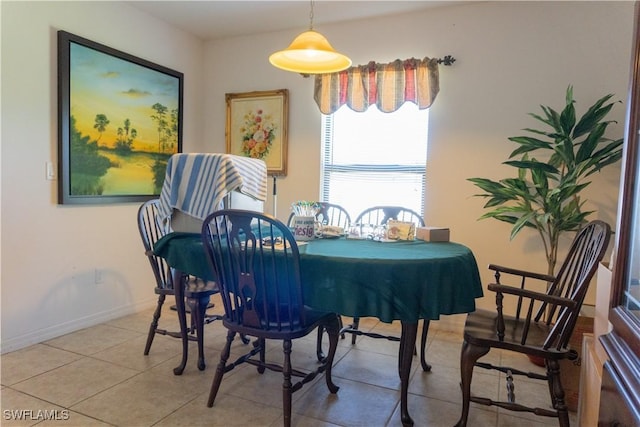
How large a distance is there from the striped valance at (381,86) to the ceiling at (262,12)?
0.42 m

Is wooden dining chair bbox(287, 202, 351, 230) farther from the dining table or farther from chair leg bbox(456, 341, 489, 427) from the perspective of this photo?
chair leg bbox(456, 341, 489, 427)

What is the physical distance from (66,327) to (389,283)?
2578 millimetres

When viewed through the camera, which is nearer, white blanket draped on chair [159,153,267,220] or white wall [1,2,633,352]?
white blanket draped on chair [159,153,267,220]

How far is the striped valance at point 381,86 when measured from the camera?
10.6 ft

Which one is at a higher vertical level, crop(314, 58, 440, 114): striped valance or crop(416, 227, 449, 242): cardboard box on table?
crop(314, 58, 440, 114): striped valance

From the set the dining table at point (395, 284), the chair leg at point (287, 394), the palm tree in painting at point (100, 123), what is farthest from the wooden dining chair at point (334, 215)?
the palm tree in painting at point (100, 123)

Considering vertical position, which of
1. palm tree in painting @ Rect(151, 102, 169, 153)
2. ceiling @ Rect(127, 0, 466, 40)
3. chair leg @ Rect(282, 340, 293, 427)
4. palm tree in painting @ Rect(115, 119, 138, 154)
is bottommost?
chair leg @ Rect(282, 340, 293, 427)

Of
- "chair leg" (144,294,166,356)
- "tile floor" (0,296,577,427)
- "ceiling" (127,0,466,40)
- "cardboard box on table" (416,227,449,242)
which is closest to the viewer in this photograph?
"tile floor" (0,296,577,427)

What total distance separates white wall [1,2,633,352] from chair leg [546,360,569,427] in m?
1.41

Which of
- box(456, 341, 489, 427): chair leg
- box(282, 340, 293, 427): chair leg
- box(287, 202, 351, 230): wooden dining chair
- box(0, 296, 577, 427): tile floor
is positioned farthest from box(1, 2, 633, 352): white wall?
box(282, 340, 293, 427): chair leg

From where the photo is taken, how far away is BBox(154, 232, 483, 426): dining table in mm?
1679

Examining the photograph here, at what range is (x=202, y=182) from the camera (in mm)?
2211

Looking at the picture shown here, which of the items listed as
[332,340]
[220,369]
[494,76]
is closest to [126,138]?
[220,369]

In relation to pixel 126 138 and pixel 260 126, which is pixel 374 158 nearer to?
pixel 260 126
